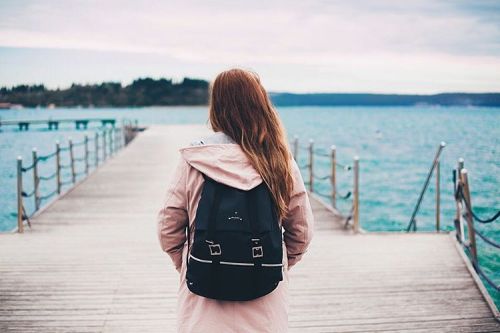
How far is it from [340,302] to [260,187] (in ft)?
7.37

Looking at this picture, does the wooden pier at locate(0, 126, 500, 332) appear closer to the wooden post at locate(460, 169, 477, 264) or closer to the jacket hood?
the wooden post at locate(460, 169, 477, 264)

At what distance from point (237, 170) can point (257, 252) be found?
25 centimetres

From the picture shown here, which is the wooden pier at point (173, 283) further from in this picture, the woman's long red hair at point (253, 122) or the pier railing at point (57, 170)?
the woman's long red hair at point (253, 122)

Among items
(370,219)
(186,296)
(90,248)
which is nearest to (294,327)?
(186,296)

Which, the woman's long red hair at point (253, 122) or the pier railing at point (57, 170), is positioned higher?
the woman's long red hair at point (253, 122)

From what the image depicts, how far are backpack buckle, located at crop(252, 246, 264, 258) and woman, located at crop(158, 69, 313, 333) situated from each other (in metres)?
0.16

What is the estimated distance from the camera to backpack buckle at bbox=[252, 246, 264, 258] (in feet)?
5.33

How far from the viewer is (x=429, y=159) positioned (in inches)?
1112

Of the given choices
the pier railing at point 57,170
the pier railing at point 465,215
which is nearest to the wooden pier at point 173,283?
the pier railing at point 465,215

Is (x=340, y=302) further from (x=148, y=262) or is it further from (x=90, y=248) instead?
(x=90, y=248)

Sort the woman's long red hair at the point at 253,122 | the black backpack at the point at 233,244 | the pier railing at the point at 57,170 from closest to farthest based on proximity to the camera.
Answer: the black backpack at the point at 233,244 < the woman's long red hair at the point at 253,122 < the pier railing at the point at 57,170

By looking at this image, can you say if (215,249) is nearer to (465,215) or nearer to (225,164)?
(225,164)

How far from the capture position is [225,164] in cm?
165

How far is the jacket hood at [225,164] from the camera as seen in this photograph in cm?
163
